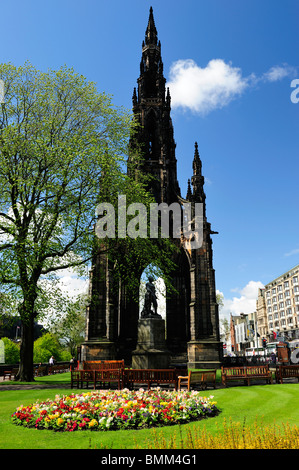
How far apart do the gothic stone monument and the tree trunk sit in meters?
4.29

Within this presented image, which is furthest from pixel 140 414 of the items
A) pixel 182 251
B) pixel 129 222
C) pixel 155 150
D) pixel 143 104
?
pixel 143 104

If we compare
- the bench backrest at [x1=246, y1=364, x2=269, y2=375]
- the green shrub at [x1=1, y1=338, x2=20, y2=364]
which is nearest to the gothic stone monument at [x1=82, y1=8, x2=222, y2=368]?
the bench backrest at [x1=246, y1=364, x2=269, y2=375]

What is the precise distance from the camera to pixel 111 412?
7.55 meters

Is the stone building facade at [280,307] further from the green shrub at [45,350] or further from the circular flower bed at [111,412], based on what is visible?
the circular flower bed at [111,412]

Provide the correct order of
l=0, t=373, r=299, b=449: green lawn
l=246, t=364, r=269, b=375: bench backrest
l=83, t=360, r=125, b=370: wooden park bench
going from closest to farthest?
l=0, t=373, r=299, b=449: green lawn → l=246, t=364, r=269, b=375: bench backrest → l=83, t=360, r=125, b=370: wooden park bench

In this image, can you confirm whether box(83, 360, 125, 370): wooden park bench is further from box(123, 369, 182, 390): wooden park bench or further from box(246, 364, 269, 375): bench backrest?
box(246, 364, 269, 375): bench backrest

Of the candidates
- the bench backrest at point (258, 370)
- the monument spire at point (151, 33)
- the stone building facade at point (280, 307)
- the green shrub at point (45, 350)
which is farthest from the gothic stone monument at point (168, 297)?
the stone building facade at point (280, 307)

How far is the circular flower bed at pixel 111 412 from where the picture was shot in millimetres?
7234

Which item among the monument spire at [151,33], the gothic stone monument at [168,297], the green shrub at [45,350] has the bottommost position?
the green shrub at [45,350]

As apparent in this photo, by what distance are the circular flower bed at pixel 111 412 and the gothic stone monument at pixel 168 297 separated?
26.9 ft

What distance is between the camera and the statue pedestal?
1642 cm

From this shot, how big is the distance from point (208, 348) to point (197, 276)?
18.6ft

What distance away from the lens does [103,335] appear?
2319 cm

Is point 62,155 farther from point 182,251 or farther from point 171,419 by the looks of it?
point 182,251
